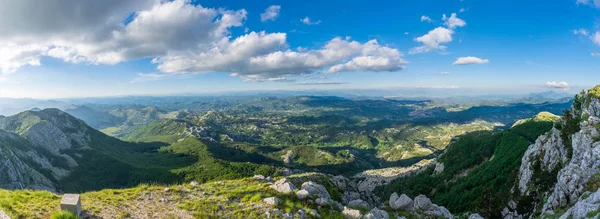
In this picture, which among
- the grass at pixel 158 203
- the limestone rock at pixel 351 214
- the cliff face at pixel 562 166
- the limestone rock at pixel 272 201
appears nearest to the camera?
the grass at pixel 158 203

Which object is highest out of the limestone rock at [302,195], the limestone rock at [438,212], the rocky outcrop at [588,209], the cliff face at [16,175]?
the rocky outcrop at [588,209]

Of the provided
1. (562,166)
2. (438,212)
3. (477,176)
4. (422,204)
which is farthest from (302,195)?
(477,176)

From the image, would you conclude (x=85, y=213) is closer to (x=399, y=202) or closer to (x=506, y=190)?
(x=399, y=202)

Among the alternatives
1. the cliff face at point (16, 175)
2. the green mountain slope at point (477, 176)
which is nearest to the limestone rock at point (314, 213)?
the green mountain slope at point (477, 176)

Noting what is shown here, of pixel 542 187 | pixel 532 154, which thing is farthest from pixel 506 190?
pixel 542 187

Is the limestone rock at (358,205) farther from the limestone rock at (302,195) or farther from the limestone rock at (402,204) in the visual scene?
the limestone rock at (302,195)

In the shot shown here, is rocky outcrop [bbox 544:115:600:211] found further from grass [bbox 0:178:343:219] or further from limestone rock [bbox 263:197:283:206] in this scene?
limestone rock [bbox 263:197:283:206]

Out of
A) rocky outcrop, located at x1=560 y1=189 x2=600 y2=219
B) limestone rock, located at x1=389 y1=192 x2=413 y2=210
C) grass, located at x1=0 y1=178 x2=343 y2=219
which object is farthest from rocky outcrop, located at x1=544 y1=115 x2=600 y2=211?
grass, located at x1=0 y1=178 x2=343 y2=219

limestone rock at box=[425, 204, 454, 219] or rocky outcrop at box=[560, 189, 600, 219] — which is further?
limestone rock at box=[425, 204, 454, 219]
